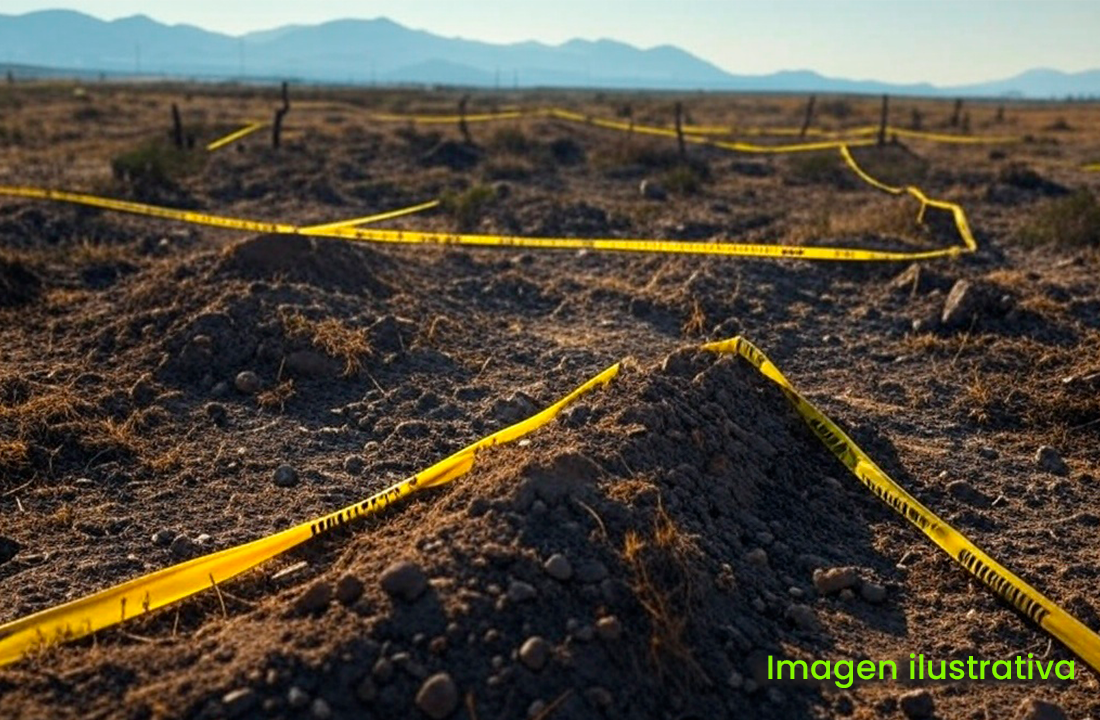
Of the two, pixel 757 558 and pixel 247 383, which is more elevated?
pixel 247 383

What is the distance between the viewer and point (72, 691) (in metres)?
3.04

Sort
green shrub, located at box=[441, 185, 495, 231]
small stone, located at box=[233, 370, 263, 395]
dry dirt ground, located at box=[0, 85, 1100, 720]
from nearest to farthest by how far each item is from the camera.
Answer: dry dirt ground, located at box=[0, 85, 1100, 720] → small stone, located at box=[233, 370, 263, 395] → green shrub, located at box=[441, 185, 495, 231]

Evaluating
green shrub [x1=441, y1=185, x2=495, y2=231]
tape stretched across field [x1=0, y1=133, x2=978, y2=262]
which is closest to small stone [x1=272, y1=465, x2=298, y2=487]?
tape stretched across field [x1=0, y1=133, x2=978, y2=262]

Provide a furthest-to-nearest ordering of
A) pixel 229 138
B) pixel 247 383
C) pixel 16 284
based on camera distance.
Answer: pixel 229 138 → pixel 16 284 → pixel 247 383

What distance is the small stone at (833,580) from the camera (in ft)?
13.3

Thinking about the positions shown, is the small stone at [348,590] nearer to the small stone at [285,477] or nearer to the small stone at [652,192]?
the small stone at [285,477]

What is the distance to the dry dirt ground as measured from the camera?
320 centimetres

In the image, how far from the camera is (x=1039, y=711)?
336 cm

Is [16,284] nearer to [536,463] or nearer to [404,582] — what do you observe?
[536,463]

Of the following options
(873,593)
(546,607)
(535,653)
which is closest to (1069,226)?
(873,593)

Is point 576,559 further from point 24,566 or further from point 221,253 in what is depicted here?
point 221,253

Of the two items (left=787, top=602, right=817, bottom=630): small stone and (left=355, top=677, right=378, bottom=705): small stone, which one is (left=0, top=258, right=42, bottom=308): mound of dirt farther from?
(left=787, top=602, right=817, bottom=630): small stone

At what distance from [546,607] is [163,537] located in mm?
2075

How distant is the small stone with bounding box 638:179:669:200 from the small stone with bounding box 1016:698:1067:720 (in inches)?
418
